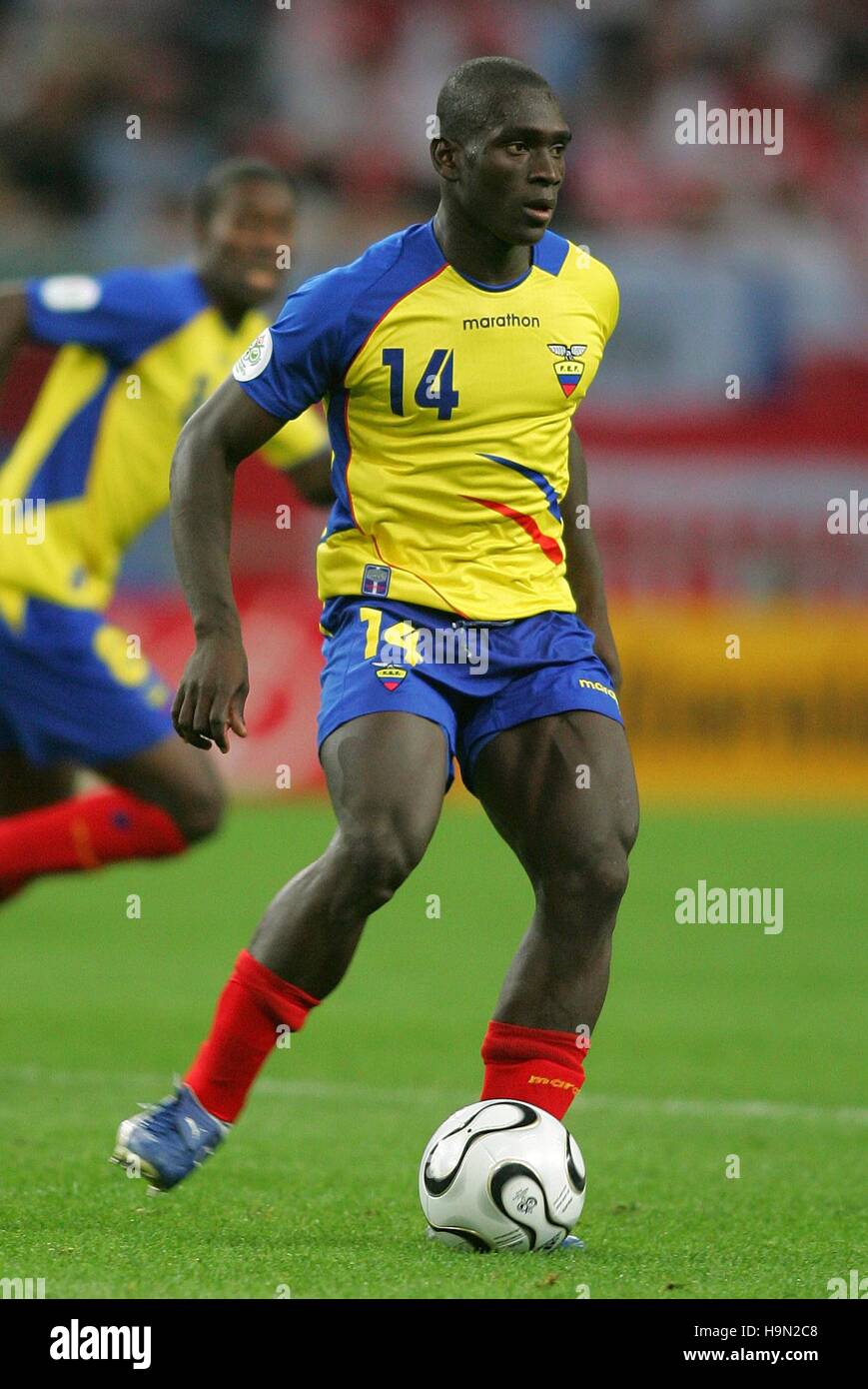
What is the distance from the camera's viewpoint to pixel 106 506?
673cm

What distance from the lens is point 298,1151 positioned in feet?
17.2

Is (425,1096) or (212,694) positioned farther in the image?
(425,1096)

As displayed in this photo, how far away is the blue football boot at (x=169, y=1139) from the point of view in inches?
161

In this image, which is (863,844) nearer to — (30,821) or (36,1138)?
(30,821)

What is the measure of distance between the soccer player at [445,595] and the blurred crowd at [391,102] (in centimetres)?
1371

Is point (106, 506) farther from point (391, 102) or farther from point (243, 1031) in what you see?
point (391, 102)

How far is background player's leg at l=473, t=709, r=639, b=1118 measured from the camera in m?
4.25

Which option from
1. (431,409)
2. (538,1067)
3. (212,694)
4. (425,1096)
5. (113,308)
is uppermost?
(113,308)

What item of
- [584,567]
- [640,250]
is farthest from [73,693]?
[640,250]

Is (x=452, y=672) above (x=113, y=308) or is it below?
below

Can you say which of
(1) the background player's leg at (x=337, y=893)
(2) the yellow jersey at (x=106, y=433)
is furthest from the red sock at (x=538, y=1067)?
(2) the yellow jersey at (x=106, y=433)

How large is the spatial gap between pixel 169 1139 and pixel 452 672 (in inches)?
43.0

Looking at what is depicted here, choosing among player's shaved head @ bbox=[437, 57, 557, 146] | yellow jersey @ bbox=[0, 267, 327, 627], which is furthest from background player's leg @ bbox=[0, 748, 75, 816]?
player's shaved head @ bbox=[437, 57, 557, 146]
